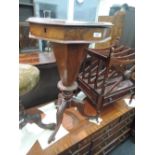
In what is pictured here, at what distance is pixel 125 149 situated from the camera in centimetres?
149

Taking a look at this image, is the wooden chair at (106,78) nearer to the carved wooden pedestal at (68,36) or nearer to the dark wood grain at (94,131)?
the dark wood grain at (94,131)

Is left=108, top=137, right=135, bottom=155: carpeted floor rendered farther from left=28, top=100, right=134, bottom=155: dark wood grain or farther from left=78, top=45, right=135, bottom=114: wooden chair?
left=78, top=45, right=135, bottom=114: wooden chair

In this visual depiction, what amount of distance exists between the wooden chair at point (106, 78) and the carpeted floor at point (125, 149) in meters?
0.59

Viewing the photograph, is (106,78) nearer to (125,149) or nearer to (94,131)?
(94,131)

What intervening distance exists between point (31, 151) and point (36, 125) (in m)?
0.20

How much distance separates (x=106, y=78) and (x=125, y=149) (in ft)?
2.94

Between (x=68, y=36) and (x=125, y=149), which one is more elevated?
(x=68, y=36)

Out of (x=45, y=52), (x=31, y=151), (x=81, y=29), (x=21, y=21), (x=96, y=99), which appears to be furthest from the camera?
(x=45, y=52)

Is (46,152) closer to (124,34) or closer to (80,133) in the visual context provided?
(80,133)

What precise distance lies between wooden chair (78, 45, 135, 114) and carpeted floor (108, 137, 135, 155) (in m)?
0.59

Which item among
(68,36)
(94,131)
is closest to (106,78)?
(94,131)

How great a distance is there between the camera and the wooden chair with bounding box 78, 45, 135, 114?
1032 millimetres

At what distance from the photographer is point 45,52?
148 centimetres
